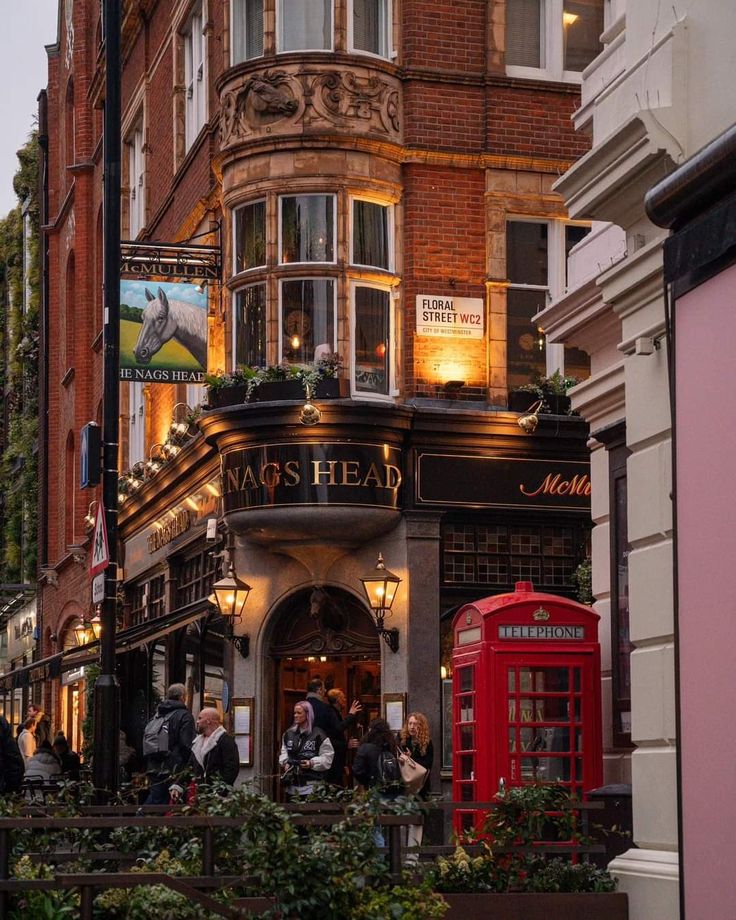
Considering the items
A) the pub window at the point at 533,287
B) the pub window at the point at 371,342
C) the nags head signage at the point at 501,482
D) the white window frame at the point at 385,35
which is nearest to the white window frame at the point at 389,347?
the pub window at the point at 371,342

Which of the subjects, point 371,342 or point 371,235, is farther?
point 371,235

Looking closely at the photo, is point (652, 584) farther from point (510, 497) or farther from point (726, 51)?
point (510, 497)

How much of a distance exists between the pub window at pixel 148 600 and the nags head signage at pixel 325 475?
756cm

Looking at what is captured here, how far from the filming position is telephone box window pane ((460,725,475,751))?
50.1 ft

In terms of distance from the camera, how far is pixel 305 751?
18.4m

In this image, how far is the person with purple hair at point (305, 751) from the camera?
1827 centimetres

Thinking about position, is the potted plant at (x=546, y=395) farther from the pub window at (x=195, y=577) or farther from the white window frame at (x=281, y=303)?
the pub window at (x=195, y=577)

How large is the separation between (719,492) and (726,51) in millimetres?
3026

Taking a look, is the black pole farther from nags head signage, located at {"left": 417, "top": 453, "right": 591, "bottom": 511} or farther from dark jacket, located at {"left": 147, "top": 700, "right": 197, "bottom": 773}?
nags head signage, located at {"left": 417, "top": 453, "right": 591, "bottom": 511}

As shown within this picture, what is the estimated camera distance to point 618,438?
14.5 m

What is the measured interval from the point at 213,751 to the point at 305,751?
1719 millimetres

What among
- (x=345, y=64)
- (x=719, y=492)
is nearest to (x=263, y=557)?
(x=345, y=64)

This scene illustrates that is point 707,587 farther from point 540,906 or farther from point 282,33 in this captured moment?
point 282,33

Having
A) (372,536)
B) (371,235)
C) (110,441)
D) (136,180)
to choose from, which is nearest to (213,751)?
(110,441)
